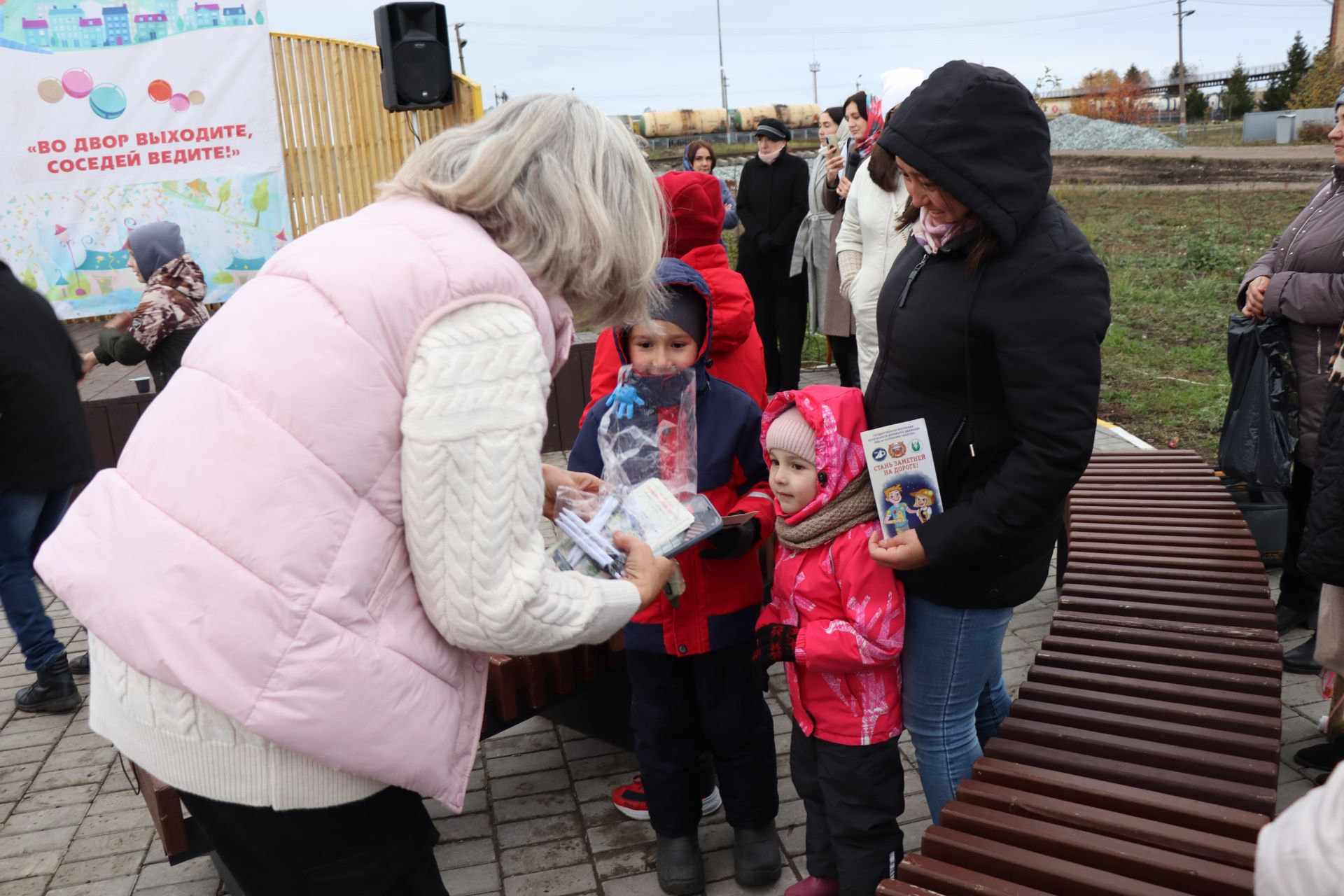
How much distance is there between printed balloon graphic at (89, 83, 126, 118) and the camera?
8.47 metres

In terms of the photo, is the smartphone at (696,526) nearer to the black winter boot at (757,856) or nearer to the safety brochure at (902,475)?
the safety brochure at (902,475)

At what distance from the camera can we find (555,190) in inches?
67.2

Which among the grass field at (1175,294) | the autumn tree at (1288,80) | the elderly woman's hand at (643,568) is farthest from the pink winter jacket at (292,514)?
the autumn tree at (1288,80)

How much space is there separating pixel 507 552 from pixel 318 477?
278 mm

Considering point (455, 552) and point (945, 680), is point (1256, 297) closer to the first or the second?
point (945, 680)

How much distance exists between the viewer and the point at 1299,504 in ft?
14.0

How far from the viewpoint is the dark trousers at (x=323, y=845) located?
1692 mm

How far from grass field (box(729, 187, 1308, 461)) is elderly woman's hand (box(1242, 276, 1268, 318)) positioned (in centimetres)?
260

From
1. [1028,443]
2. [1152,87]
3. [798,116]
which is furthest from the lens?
[1152,87]

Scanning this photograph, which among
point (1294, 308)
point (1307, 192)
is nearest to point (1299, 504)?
point (1294, 308)

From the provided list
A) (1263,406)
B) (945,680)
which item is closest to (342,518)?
(945,680)

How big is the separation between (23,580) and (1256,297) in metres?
4.96

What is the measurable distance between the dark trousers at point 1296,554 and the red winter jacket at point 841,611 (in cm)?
247

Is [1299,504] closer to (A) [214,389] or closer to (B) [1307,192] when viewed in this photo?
(A) [214,389]
